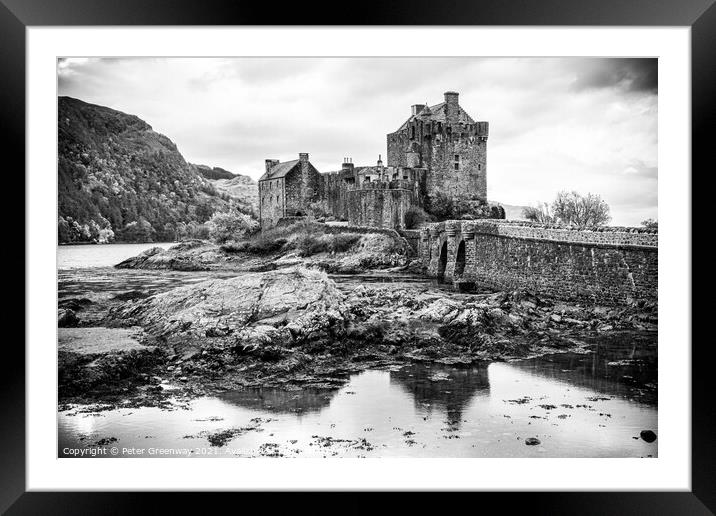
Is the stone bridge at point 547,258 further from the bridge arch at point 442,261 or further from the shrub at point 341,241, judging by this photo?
the shrub at point 341,241

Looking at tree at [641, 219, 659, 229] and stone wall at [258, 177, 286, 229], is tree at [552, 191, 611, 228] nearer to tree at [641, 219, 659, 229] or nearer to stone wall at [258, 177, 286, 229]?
tree at [641, 219, 659, 229]

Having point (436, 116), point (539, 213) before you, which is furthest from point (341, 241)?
point (539, 213)

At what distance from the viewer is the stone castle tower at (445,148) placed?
21.6ft

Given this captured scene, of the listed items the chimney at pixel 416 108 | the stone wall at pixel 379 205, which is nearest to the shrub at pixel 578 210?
the stone wall at pixel 379 205

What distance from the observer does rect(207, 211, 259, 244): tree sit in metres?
6.73

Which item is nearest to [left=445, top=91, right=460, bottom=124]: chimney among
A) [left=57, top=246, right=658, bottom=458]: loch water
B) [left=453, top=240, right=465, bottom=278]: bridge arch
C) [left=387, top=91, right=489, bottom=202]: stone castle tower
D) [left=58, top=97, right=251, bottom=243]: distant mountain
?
[left=387, top=91, right=489, bottom=202]: stone castle tower

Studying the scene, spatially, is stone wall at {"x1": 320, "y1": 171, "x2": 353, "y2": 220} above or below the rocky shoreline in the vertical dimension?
above

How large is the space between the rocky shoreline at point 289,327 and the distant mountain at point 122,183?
36 cm

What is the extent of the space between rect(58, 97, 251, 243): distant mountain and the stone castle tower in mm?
1807

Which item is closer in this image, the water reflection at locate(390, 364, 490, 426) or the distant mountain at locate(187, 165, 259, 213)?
the water reflection at locate(390, 364, 490, 426)
